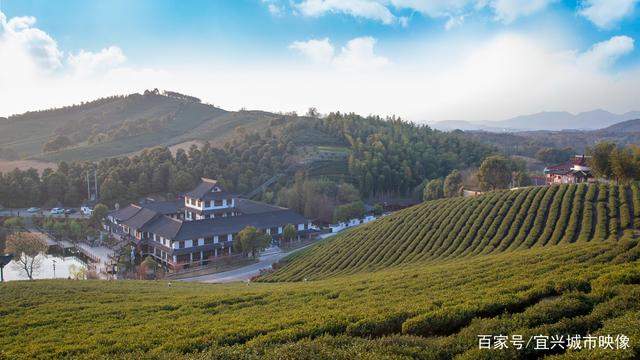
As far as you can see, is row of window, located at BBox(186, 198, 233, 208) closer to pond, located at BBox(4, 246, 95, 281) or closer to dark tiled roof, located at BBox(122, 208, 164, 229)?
dark tiled roof, located at BBox(122, 208, 164, 229)

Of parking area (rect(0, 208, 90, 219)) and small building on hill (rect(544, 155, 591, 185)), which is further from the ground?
small building on hill (rect(544, 155, 591, 185))

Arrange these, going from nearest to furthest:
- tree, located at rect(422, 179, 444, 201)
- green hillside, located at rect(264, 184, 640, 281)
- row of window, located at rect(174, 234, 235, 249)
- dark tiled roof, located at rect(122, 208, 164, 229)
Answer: green hillside, located at rect(264, 184, 640, 281) < row of window, located at rect(174, 234, 235, 249) < dark tiled roof, located at rect(122, 208, 164, 229) < tree, located at rect(422, 179, 444, 201)

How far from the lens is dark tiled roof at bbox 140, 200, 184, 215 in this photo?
144 feet

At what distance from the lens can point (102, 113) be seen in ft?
429

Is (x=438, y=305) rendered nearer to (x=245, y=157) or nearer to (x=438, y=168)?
(x=245, y=157)

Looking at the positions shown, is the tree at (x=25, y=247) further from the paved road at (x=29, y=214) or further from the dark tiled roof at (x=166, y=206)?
the paved road at (x=29, y=214)

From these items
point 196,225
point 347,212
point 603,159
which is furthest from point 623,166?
point 196,225

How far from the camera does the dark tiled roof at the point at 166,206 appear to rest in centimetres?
4397


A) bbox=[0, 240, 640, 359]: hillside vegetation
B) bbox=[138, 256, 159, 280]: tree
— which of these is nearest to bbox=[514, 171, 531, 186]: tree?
bbox=[0, 240, 640, 359]: hillside vegetation

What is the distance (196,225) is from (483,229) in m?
22.2

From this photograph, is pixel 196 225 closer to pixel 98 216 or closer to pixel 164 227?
pixel 164 227

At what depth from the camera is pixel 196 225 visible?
3675cm

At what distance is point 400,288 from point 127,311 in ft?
26.7

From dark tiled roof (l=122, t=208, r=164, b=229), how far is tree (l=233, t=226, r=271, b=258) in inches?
359
